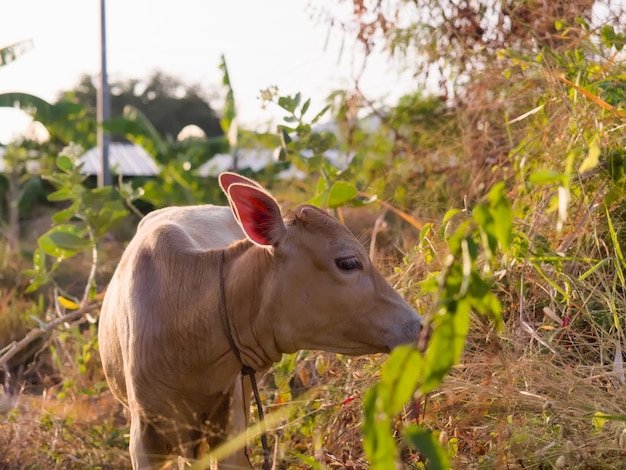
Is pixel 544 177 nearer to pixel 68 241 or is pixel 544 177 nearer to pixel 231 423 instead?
pixel 231 423

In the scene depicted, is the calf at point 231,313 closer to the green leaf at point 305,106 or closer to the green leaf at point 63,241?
the green leaf at point 305,106

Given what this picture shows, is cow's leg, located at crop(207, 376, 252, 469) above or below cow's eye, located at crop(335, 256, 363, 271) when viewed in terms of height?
below

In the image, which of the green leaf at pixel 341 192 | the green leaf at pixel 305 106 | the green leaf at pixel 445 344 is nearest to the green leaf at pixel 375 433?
the green leaf at pixel 445 344

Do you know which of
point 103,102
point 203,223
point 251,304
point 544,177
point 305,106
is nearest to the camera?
point 544,177

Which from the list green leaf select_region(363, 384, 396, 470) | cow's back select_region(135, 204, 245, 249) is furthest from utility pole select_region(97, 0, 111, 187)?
green leaf select_region(363, 384, 396, 470)

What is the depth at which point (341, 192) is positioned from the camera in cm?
535

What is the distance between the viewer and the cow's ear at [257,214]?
340 cm

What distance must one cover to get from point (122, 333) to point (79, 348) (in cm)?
273

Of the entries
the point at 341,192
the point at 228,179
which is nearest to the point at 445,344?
the point at 228,179

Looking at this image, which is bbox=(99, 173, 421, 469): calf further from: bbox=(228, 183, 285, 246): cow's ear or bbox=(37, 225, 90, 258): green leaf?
bbox=(37, 225, 90, 258): green leaf

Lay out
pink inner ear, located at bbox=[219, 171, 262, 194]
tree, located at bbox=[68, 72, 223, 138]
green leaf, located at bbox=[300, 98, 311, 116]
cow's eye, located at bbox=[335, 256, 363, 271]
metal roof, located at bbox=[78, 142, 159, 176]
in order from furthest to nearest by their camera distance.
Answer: tree, located at bbox=[68, 72, 223, 138], metal roof, located at bbox=[78, 142, 159, 176], green leaf, located at bbox=[300, 98, 311, 116], pink inner ear, located at bbox=[219, 171, 262, 194], cow's eye, located at bbox=[335, 256, 363, 271]

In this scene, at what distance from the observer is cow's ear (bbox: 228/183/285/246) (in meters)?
3.40

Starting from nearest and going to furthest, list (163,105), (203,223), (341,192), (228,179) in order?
(228,179)
(203,223)
(341,192)
(163,105)

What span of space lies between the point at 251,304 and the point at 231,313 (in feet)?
0.36
